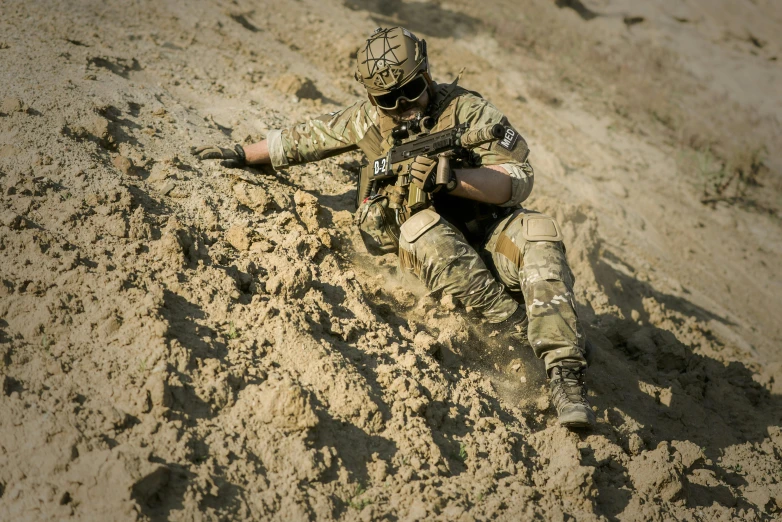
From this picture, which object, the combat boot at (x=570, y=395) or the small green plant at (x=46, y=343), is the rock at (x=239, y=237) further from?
the combat boot at (x=570, y=395)

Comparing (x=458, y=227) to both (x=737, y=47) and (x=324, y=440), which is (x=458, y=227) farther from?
(x=737, y=47)

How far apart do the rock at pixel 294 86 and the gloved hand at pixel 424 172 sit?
2873 mm

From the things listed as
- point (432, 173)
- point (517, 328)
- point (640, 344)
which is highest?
point (432, 173)

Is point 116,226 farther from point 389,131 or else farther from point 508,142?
point 508,142

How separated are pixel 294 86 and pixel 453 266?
3.19 m

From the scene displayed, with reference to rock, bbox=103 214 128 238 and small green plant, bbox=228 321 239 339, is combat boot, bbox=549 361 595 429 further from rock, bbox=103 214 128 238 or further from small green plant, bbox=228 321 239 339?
rock, bbox=103 214 128 238

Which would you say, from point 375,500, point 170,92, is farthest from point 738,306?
point 170,92

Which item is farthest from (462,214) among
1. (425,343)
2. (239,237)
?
(239,237)

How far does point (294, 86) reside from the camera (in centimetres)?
650

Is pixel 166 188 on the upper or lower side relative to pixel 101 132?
lower

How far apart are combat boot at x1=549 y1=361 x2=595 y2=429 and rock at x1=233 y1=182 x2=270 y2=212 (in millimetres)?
2155

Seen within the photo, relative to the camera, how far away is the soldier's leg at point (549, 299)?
3746mm

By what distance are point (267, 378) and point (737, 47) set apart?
42.5 ft

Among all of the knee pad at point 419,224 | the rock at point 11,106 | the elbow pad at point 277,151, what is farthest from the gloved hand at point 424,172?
the rock at point 11,106
